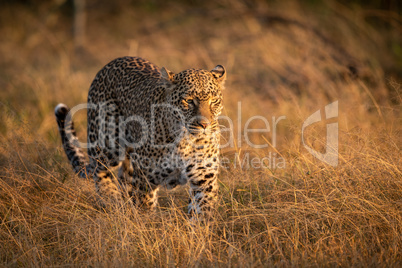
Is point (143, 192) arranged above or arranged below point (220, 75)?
below

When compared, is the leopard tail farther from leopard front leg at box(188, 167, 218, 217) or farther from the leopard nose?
the leopard nose

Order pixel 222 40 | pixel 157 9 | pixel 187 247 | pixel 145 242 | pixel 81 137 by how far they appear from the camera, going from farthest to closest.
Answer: pixel 157 9, pixel 222 40, pixel 81 137, pixel 145 242, pixel 187 247

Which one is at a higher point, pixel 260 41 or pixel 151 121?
pixel 260 41

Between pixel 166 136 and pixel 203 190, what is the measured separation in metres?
0.60

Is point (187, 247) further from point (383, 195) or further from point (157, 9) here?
point (157, 9)

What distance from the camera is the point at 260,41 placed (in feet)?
34.0

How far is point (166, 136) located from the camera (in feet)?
14.9

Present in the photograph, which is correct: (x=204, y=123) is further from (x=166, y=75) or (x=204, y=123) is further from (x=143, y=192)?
(x=143, y=192)

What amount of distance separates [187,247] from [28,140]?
8.39 feet

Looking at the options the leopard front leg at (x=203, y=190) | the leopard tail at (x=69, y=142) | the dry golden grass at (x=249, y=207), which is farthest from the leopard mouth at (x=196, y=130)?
the leopard tail at (x=69, y=142)

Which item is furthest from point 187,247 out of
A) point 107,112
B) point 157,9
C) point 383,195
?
point 157,9

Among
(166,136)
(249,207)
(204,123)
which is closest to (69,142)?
(166,136)

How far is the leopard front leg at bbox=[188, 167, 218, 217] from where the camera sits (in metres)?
4.39

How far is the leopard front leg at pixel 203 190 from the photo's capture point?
439 centimetres
